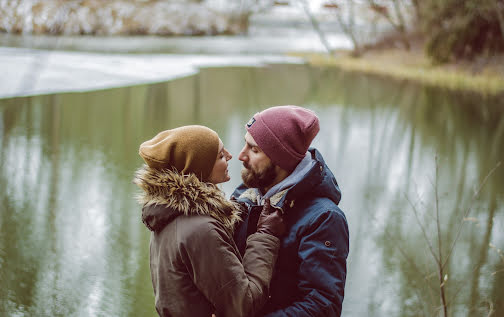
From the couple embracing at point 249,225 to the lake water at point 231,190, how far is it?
1.59 feet

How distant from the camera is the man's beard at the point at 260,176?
158 centimetres

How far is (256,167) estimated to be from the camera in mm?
1588

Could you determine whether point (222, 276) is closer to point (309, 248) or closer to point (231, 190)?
point (309, 248)

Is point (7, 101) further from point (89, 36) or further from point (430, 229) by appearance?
point (89, 36)

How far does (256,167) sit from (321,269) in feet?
1.15

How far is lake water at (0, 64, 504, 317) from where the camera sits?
9.50 feet

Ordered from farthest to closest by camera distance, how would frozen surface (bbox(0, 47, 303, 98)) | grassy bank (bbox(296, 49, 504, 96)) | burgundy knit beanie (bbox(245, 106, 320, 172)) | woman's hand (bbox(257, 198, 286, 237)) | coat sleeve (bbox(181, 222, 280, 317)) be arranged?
grassy bank (bbox(296, 49, 504, 96)) < frozen surface (bbox(0, 47, 303, 98)) < burgundy knit beanie (bbox(245, 106, 320, 172)) < woman's hand (bbox(257, 198, 286, 237)) < coat sleeve (bbox(181, 222, 280, 317))

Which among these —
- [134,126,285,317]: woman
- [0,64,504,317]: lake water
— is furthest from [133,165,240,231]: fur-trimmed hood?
[0,64,504,317]: lake water

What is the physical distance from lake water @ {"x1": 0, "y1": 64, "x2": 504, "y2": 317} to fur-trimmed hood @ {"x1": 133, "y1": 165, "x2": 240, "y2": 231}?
29.4 inches

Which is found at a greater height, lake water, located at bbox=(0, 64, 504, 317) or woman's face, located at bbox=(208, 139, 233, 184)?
woman's face, located at bbox=(208, 139, 233, 184)

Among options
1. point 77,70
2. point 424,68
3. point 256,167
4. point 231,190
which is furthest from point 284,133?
point 424,68

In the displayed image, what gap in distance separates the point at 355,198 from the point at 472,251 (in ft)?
3.85

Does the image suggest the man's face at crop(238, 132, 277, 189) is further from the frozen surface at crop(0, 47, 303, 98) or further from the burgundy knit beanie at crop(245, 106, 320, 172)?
the frozen surface at crop(0, 47, 303, 98)

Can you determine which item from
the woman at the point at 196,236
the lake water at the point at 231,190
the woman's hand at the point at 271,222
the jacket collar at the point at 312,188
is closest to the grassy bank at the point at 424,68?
the lake water at the point at 231,190
